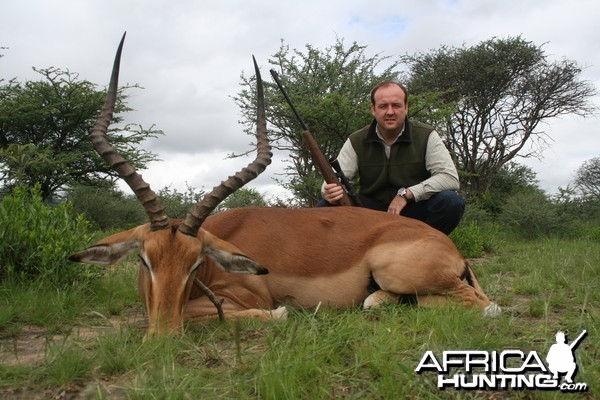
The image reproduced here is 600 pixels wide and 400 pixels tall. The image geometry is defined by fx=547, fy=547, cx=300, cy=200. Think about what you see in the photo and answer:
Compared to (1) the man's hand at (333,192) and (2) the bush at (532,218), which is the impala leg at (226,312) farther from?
(2) the bush at (532,218)

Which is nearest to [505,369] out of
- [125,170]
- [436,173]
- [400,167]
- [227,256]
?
[227,256]

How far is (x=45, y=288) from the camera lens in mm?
4367

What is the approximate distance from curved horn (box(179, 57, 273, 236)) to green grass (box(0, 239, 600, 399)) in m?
0.66

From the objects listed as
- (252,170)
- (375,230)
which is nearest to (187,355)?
(252,170)

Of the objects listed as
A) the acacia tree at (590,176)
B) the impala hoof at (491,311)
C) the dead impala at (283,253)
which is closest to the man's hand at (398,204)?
the dead impala at (283,253)

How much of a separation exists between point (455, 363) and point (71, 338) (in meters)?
2.17

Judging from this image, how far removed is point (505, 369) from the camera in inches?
96.0

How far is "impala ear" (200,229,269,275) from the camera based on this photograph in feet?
12.1

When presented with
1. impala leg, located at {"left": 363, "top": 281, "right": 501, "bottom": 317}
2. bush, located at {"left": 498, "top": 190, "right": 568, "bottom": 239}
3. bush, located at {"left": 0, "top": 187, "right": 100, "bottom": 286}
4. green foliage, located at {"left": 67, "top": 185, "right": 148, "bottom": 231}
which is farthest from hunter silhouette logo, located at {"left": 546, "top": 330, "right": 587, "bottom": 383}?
green foliage, located at {"left": 67, "top": 185, "right": 148, "bottom": 231}

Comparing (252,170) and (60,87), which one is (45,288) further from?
(60,87)

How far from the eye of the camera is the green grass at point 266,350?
2271 millimetres

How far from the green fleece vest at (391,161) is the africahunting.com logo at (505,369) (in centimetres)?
341

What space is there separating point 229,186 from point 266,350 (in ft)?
4.58

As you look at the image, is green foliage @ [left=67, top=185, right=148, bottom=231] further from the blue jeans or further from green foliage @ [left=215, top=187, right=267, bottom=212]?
the blue jeans
